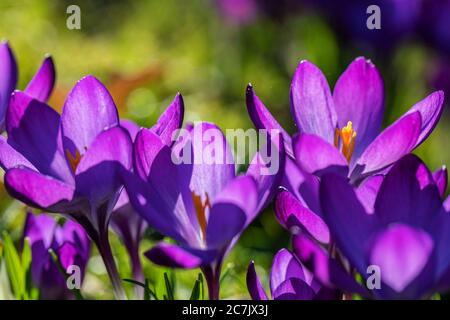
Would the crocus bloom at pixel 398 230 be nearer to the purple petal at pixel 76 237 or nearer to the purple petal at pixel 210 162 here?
the purple petal at pixel 210 162

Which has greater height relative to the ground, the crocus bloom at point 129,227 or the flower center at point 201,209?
the flower center at point 201,209

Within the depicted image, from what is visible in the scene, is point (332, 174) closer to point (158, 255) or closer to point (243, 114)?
point (158, 255)

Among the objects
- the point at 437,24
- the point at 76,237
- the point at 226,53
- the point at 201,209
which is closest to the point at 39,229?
the point at 76,237

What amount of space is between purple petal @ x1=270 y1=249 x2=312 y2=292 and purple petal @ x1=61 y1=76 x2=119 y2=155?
17 cm

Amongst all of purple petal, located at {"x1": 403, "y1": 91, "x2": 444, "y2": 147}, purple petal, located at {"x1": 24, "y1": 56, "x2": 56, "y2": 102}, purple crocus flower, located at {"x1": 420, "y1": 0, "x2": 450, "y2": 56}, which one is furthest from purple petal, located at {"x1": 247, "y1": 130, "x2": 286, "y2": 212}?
purple crocus flower, located at {"x1": 420, "y1": 0, "x2": 450, "y2": 56}

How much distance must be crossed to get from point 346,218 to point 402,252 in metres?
0.04

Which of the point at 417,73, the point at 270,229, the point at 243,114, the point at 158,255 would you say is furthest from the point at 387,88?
the point at 158,255

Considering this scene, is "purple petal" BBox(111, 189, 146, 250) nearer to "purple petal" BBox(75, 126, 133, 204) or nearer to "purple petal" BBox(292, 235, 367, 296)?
"purple petal" BBox(75, 126, 133, 204)

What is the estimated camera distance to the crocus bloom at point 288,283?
1.93 feet

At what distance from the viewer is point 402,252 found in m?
0.50

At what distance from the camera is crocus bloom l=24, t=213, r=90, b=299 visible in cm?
72

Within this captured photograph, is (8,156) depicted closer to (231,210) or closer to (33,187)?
(33,187)

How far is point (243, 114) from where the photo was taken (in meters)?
1.93

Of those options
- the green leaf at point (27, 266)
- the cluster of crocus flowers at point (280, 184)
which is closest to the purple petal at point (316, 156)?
the cluster of crocus flowers at point (280, 184)
